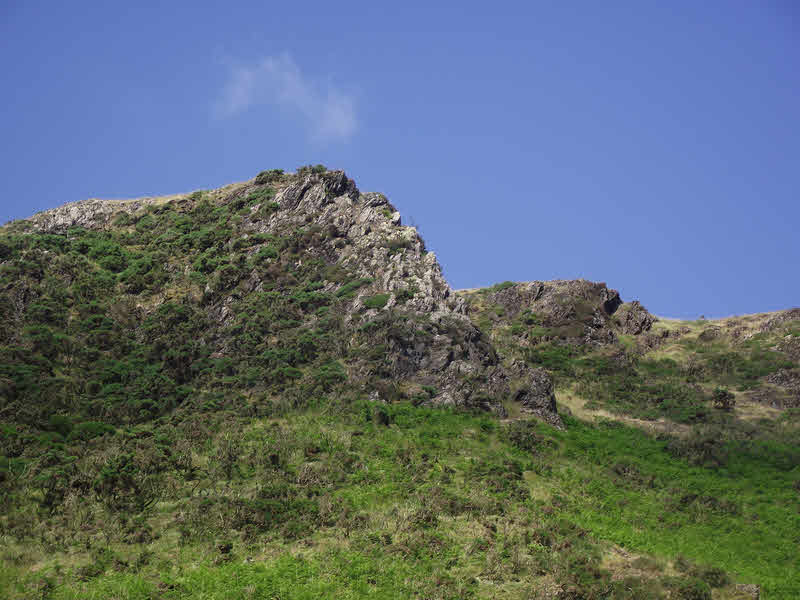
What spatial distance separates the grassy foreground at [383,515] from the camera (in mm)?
31797

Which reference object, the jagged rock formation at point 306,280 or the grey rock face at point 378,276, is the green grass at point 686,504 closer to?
the jagged rock formation at point 306,280

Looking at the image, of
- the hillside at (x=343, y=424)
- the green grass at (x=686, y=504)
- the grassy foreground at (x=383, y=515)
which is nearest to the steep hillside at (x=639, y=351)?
the hillside at (x=343, y=424)

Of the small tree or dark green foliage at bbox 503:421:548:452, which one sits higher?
the small tree

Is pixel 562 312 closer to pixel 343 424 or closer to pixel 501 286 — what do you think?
pixel 501 286

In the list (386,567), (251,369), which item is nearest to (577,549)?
(386,567)

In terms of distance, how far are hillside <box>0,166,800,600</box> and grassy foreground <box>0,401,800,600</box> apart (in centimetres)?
18

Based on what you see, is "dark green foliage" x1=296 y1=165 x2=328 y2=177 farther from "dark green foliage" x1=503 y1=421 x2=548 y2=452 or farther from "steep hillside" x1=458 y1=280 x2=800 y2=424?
"dark green foliage" x1=503 y1=421 x2=548 y2=452

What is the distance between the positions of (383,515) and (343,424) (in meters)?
14.5

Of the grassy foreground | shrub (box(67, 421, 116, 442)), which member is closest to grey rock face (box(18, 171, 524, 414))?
the grassy foreground

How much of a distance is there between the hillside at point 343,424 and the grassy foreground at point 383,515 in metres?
0.18

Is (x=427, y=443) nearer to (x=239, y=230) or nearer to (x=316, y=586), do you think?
(x=316, y=586)

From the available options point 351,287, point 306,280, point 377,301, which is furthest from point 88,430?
point 306,280

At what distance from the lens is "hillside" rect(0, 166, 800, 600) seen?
110 feet

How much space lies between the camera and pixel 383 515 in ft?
126
